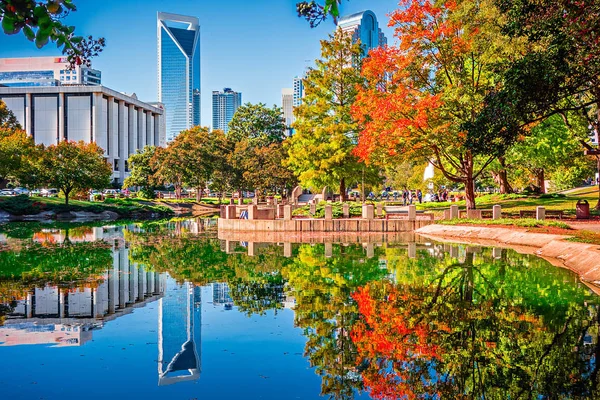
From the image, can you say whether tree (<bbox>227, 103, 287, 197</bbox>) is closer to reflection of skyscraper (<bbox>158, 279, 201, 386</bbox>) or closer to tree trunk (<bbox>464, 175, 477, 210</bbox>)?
tree trunk (<bbox>464, 175, 477, 210</bbox>)

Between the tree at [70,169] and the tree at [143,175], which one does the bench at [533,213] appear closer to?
the tree at [70,169]

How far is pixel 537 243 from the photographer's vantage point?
2658 centimetres

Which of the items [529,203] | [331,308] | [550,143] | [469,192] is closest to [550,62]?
[331,308]

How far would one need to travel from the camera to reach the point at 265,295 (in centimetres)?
1544

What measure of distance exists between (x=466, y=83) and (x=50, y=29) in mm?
33148

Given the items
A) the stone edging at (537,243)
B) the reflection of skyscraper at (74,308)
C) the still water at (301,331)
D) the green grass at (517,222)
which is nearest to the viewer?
the still water at (301,331)

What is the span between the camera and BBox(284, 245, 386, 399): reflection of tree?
349 inches

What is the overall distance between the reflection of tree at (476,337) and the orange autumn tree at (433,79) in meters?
18.9

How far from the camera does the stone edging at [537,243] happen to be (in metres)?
18.6

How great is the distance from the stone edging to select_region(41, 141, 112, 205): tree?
1986 inches

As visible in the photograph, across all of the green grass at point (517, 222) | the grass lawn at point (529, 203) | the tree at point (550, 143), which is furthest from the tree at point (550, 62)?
the tree at point (550, 143)

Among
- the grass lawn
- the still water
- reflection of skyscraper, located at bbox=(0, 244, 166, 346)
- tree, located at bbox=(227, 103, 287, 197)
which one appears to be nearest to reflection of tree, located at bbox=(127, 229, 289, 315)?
the still water

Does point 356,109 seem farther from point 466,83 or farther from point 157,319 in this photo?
point 157,319

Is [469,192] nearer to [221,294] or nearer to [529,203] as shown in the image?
[529,203]
